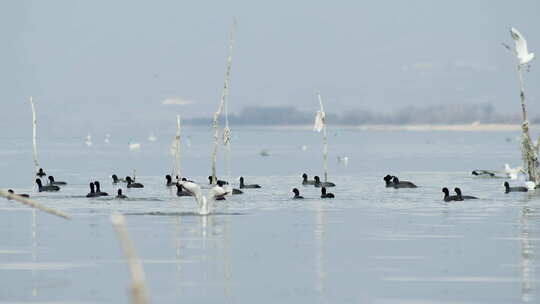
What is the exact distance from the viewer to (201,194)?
145ft

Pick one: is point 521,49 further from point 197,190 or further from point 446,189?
point 197,190

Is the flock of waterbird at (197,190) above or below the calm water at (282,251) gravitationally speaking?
above

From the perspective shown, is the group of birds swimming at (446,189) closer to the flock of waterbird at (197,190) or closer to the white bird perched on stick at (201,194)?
the flock of waterbird at (197,190)

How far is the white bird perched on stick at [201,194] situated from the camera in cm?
4234

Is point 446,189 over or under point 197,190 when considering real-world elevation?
under

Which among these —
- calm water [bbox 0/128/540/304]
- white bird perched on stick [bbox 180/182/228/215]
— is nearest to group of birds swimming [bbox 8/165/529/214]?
white bird perched on stick [bbox 180/182/228/215]

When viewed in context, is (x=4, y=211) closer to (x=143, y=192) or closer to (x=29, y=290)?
(x=143, y=192)

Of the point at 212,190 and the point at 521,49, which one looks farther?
the point at 521,49

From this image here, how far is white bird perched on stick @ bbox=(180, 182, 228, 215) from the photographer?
139 ft

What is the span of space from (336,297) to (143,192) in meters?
40.8

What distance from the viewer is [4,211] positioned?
4775 cm

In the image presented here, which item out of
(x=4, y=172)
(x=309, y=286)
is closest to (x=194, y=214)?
(x=309, y=286)

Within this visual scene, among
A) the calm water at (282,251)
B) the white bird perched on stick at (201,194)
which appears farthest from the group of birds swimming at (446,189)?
the white bird perched on stick at (201,194)

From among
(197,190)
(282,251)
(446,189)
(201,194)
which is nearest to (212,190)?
(197,190)
